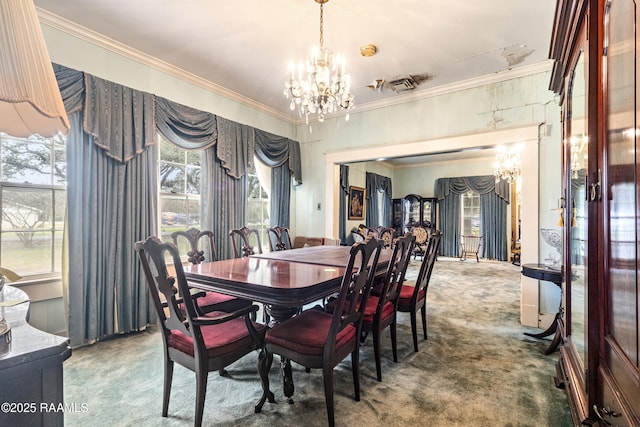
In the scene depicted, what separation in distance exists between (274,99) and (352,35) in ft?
6.03

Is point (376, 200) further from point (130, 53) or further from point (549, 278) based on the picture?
point (130, 53)

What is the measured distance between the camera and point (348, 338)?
5.83ft

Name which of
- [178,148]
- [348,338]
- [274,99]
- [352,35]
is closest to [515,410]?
[348,338]

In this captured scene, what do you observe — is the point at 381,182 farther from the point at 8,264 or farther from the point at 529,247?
the point at 8,264

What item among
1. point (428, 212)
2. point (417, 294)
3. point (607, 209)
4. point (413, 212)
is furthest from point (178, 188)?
point (428, 212)

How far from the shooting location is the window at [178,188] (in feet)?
11.4

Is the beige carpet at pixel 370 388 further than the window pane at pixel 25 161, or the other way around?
the window pane at pixel 25 161

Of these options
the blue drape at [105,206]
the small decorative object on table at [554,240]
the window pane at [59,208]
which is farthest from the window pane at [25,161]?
the small decorative object on table at [554,240]

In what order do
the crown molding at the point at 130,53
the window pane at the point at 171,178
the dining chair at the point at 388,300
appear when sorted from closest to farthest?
1. the dining chair at the point at 388,300
2. the crown molding at the point at 130,53
3. the window pane at the point at 171,178

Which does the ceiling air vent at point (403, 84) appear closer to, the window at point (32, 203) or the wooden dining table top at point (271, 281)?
the wooden dining table top at point (271, 281)

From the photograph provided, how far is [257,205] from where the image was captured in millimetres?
4676

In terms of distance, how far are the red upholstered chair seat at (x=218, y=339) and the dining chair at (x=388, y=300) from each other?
0.79 meters

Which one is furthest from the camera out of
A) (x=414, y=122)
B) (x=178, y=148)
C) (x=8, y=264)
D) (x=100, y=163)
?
(x=414, y=122)


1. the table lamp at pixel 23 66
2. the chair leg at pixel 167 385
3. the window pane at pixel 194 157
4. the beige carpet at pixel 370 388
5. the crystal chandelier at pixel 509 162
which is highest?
the crystal chandelier at pixel 509 162
